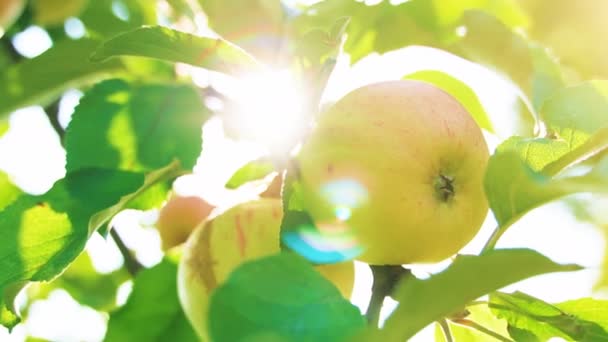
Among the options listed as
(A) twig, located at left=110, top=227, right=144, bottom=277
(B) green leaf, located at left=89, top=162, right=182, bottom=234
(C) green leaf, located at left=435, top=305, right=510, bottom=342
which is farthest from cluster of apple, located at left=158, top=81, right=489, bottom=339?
(A) twig, located at left=110, top=227, right=144, bottom=277

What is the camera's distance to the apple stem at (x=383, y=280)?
2.87 ft

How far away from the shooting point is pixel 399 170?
85 centimetres

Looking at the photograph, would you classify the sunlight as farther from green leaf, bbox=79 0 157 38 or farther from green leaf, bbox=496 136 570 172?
green leaf, bbox=79 0 157 38

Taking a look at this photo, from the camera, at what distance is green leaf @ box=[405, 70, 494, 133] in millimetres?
1185

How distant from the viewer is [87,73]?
1.13m

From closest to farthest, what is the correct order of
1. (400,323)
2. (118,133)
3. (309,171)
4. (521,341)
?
(400,323) < (309,171) < (521,341) < (118,133)

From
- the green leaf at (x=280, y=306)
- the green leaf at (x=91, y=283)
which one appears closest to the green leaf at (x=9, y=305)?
the green leaf at (x=280, y=306)

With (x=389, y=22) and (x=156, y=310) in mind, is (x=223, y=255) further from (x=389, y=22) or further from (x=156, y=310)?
(x=389, y=22)

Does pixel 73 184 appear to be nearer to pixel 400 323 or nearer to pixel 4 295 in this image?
pixel 4 295

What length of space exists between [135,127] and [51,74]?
0.15 meters

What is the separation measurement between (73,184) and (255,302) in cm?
41

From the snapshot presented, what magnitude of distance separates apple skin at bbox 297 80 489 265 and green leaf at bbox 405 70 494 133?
262 mm

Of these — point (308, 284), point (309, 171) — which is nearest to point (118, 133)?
point (309, 171)

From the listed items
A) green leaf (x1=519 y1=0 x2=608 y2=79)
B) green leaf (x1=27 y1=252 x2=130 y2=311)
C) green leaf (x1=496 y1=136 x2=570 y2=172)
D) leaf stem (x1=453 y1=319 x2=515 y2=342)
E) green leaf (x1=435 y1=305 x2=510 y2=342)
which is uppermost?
green leaf (x1=519 y1=0 x2=608 y2=79)
